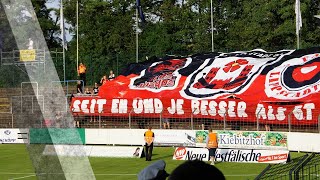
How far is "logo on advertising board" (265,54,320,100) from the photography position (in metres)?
37.8

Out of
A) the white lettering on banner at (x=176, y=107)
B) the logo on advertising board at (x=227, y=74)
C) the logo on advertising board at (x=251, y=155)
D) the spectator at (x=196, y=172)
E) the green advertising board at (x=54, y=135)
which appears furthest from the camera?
the logo on advertising board at (x=227, y=74)

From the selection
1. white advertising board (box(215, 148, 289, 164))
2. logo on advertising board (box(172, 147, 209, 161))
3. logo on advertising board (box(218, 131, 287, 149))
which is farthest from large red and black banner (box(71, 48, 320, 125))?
logo on advertising board (box(172, 147, 209, 161))

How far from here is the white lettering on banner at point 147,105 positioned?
40688mm

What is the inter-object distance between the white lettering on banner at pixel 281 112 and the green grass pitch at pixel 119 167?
1990mm

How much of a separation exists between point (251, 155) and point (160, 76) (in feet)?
51.8

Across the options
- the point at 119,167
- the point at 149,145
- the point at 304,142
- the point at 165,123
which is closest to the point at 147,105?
the point at 165,123

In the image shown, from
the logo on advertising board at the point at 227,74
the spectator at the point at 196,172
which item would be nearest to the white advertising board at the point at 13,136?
the logo on advertising board at the point at 227,74

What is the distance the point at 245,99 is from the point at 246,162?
8938mm

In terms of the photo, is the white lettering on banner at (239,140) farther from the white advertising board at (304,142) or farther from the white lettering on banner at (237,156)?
the white lettering on banner at (237,156)

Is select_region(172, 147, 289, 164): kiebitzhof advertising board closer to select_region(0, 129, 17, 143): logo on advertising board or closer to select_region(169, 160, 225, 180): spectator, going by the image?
select_region(0, 129, 17, 143): logo on advertising board

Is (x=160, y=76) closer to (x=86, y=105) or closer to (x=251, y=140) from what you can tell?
(x=86, y=105)

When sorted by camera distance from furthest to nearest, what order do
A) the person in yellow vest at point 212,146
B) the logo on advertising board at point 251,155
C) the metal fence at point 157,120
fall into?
the metal fence at point 157,120
the person in yellow vest at point 212,146
the logo on advertising board at point 251,155

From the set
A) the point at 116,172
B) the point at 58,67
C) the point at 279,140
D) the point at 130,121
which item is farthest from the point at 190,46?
the point at 116,172

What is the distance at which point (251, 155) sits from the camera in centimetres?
3041
